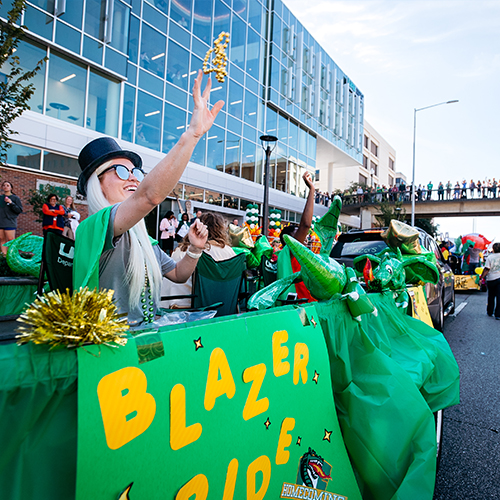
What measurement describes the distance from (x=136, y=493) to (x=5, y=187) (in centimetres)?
833

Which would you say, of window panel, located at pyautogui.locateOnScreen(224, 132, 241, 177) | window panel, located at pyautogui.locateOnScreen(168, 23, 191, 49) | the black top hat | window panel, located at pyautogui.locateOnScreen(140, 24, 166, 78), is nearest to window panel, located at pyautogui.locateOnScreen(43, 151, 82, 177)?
window panel, located at pyautogui.locateOnScreen(140, 24, 166, 78)

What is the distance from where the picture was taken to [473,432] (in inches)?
114

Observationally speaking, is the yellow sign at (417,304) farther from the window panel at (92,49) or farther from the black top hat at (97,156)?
the window panel at (92,49)

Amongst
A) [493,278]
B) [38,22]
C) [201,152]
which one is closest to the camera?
[493,278]

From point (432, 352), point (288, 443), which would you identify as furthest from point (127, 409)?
point (432, 352)

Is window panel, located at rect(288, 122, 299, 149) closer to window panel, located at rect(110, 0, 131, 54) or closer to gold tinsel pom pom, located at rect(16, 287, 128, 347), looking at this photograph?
window panel, located at rect(110, 0, 131, 54)

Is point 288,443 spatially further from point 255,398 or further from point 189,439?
point 189,439

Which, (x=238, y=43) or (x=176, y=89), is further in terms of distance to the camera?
(x=238, y=43)

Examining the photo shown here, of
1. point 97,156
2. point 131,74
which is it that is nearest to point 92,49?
point 131,74

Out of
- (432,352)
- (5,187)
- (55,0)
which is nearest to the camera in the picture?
(432,352)

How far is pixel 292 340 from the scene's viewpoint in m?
1.49

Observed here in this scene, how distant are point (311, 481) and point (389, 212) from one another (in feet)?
105

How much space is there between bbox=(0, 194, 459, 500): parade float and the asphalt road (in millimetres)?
769

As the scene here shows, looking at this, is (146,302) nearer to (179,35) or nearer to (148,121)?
(148,121)
